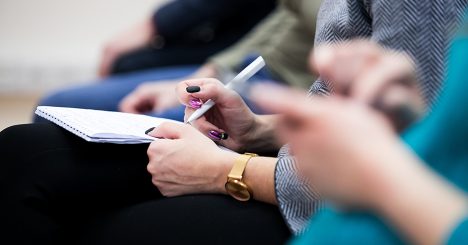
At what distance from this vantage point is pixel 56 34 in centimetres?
278

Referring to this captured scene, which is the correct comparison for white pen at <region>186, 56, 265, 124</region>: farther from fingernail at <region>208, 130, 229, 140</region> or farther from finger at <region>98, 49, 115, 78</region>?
finger at <region>98, 49, 115, 78</region>

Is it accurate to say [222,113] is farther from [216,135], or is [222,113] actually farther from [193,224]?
A: [193,224]

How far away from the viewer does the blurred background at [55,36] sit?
2.74 m

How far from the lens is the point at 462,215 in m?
0.42

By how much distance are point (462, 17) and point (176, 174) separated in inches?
17.2

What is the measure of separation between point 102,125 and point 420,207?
0.56 m

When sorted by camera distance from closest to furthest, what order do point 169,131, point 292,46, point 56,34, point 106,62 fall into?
1. point 169,131
2. point 292,46
3. point 106,62
4. point 56,34

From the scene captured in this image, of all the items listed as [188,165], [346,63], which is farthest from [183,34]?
[346,63]

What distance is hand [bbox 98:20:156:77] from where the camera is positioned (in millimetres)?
1932

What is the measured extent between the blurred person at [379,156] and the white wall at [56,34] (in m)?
2.38

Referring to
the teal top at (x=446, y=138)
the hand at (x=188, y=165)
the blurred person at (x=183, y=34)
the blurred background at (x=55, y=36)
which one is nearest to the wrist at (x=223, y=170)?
the hand at (x=188, y=165)

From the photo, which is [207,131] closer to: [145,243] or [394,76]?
[145,243]

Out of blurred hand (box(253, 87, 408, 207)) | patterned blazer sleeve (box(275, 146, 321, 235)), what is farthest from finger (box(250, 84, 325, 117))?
patterned blazer sleeve (box(275, 146, 321, 235))

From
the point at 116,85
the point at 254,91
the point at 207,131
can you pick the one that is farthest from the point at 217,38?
the point at 254,91
